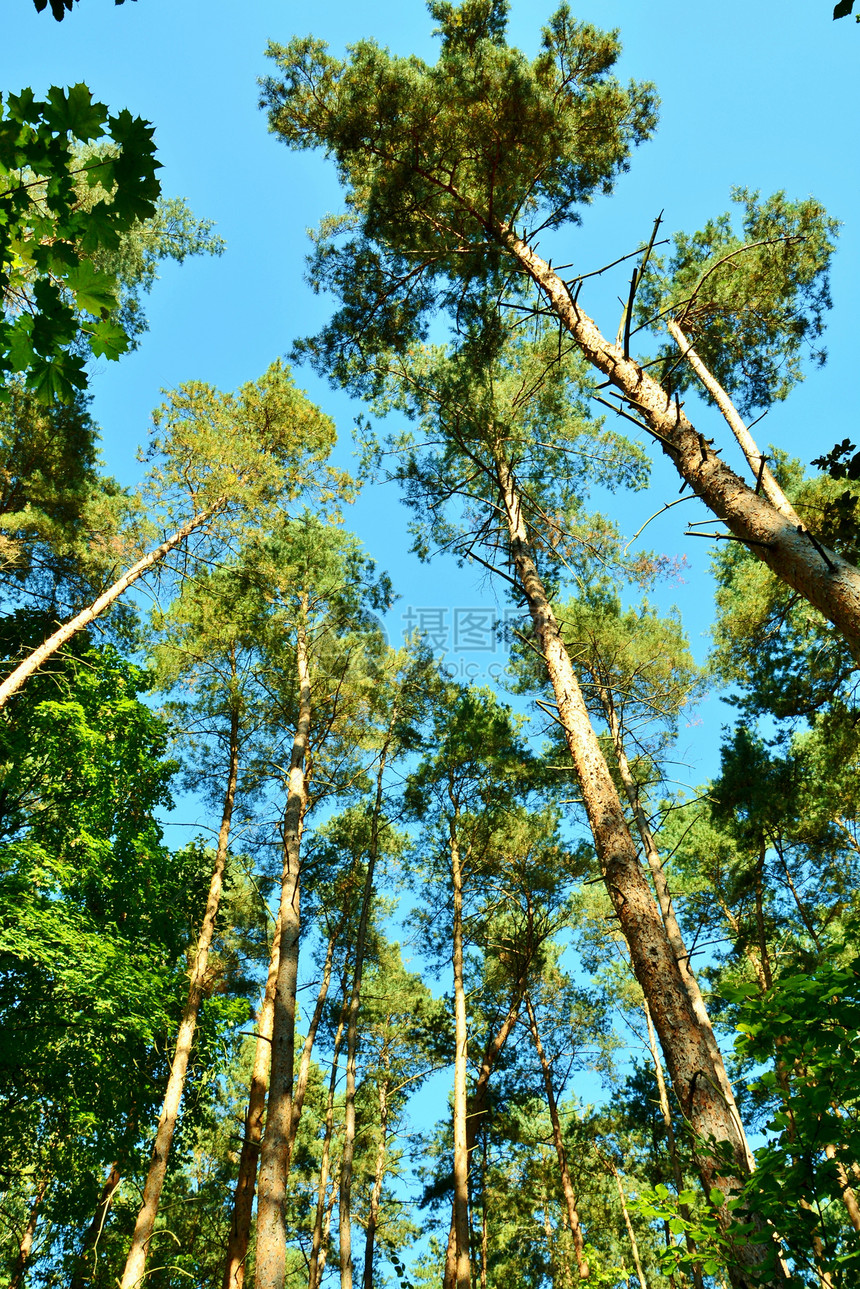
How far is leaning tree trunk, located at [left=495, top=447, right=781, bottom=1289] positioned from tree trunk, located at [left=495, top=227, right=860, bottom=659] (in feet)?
6.06

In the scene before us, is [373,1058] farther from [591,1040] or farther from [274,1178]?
[274,1178]

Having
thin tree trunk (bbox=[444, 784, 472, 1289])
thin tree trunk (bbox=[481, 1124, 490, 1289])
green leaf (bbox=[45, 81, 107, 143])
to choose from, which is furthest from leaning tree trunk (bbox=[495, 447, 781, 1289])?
thin tree trunk (bbox=[481, 1124, 490, 1289])

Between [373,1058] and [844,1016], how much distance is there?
16.8m

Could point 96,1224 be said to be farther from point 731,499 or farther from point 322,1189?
point 731,499

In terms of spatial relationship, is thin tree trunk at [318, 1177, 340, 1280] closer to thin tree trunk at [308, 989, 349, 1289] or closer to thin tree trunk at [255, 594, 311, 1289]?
thin tree trunk at [308, 989, 349, 1289]

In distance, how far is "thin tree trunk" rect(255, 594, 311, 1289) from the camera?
584 centimetres

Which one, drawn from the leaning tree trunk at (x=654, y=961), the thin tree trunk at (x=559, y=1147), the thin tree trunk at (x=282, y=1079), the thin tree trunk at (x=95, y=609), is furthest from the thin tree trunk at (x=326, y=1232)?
the leaning tree trunk at (x=654, y=961)

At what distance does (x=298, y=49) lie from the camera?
8.12 m

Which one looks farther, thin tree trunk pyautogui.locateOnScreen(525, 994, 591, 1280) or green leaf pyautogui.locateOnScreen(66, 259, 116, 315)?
thin tree trunk pyautogui.locateOnScreen(525, 994, 591, 1280)

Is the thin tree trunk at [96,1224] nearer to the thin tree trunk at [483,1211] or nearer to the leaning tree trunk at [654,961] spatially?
the thin tree trunk at [483,1211]

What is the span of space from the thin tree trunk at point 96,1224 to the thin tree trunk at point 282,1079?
16.8ft

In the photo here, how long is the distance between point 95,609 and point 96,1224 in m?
9.83

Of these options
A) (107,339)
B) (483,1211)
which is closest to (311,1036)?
(483,1211)

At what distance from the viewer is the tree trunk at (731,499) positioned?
11.2 ft
